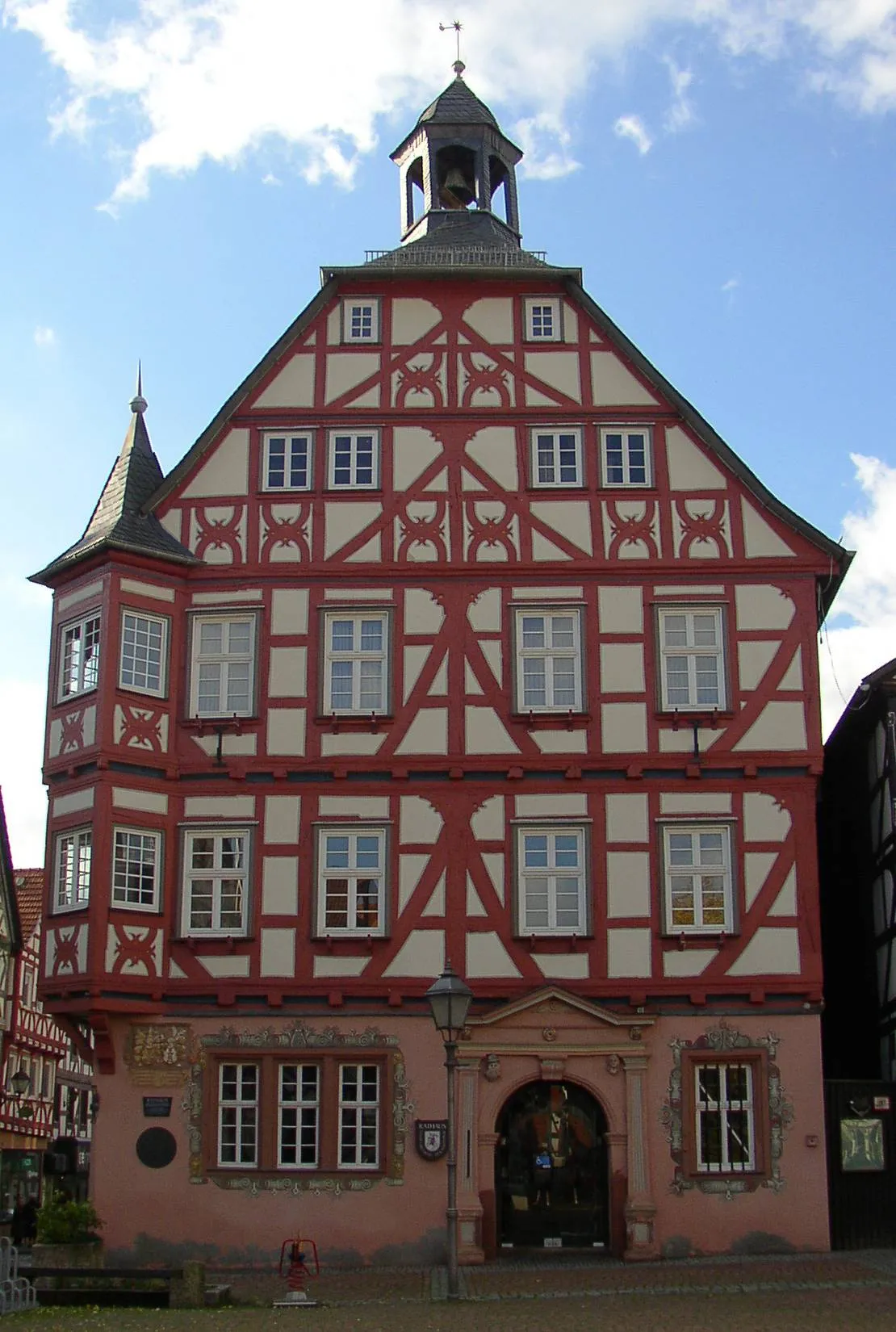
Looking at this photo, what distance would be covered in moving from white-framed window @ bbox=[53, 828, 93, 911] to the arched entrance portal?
701 cm

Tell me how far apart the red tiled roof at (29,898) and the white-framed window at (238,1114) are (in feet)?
84.0

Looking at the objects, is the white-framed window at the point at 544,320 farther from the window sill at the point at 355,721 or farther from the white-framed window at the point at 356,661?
the window sill at the point at 355,721

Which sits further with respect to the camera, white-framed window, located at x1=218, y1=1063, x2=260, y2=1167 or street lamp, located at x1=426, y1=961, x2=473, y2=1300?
white-framed window, located at x1=218, y1=1063, x2=260, y2=1167

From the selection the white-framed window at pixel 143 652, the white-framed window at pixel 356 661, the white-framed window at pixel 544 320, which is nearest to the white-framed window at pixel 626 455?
the white-framed window at pixel 544 320

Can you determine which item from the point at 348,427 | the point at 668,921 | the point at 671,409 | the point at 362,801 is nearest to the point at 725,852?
the point at 668,921

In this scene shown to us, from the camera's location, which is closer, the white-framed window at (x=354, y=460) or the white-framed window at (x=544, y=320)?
the white-framed window at (x=354, y=460)

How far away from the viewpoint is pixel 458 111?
32.7m

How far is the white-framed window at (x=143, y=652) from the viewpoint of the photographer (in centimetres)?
2655

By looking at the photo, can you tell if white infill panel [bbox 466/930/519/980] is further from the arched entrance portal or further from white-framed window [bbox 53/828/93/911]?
white-framed window [bbox 53/828/93/911]

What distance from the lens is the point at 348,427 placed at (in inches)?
1107

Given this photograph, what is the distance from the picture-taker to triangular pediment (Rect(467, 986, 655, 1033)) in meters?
25.3

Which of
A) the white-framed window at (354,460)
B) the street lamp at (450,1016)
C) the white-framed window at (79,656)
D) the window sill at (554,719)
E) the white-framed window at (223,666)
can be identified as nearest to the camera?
the street lamp at (450,1016)

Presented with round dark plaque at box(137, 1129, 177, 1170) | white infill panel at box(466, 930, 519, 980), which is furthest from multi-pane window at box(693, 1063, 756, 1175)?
round dark plaque at box(137, 1129, 177, 1170)

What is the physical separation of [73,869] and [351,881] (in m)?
4.16
